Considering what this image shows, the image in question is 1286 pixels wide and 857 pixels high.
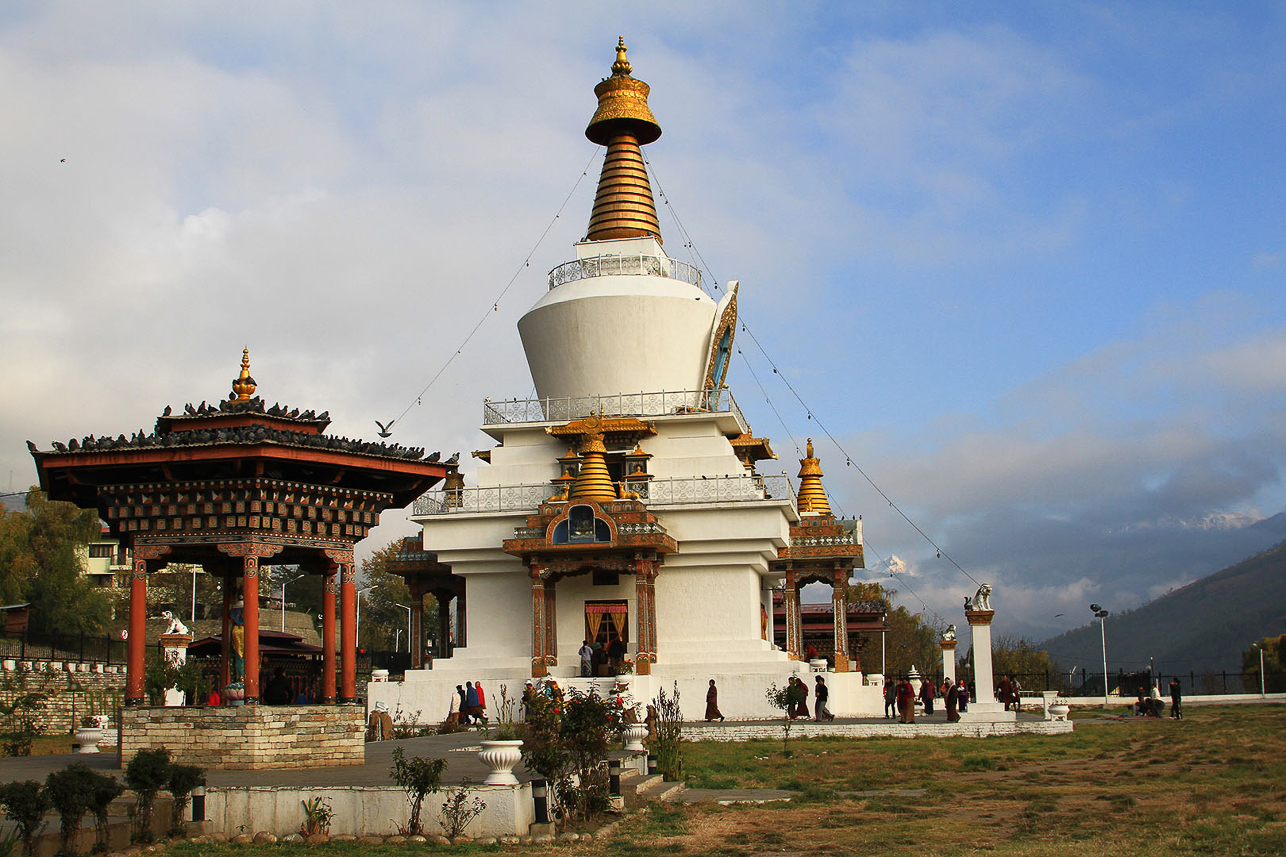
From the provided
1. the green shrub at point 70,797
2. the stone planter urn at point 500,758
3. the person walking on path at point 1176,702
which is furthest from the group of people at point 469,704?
the person walking on path at point 1176,702

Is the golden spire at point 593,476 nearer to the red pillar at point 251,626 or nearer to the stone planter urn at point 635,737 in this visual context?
the stone planter urn at point 635,737

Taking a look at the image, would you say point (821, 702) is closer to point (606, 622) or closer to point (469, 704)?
point (606, 622)

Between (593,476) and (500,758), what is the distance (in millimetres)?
20912

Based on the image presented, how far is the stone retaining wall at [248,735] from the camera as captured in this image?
56.5 feet

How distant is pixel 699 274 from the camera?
132ft

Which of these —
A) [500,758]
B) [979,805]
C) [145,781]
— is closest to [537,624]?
[979,805]

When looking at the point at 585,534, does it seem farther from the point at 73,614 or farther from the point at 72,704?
the point at 73,614

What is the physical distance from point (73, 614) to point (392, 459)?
40.5m

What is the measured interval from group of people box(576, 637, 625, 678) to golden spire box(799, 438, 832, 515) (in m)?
9.23

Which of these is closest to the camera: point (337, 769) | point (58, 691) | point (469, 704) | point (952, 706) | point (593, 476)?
point (337, 769)

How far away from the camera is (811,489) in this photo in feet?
135

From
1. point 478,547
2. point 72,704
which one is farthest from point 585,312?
point 72,704

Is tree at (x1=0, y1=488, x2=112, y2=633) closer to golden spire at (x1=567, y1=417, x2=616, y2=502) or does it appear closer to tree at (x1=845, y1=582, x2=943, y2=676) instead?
golden spire at (x1=567, y1=417, x2=616, y2=502)

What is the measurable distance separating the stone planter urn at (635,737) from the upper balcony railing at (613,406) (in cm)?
1802
